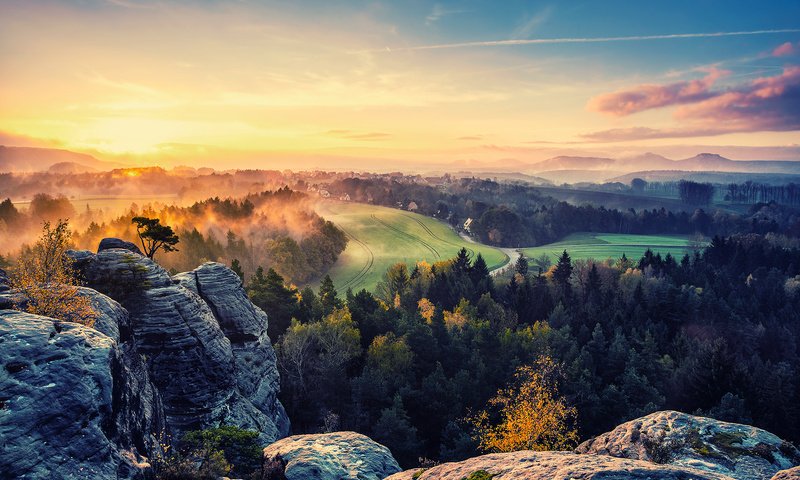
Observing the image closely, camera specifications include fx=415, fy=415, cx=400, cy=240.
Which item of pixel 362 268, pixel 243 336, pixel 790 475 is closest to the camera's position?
pixel 790 475

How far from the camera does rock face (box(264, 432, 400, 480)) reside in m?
21.6

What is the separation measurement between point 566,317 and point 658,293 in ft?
96.8

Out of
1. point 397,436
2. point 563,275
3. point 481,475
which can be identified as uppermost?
point 481,475

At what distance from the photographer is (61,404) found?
1409 centimetres

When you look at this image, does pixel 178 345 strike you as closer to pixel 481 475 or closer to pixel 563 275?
pixel 481 475

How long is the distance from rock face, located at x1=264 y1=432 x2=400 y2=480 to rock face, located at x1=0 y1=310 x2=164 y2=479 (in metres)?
7.73

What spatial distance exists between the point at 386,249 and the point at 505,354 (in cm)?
10759

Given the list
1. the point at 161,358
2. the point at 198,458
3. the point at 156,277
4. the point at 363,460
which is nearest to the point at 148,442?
the point at 198,458

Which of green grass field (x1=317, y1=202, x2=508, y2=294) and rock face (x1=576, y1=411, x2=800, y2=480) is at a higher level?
rock face (x1=576, y1=411, x2=800, y2=480)

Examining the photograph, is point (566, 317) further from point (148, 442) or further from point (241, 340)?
point (148, 442)

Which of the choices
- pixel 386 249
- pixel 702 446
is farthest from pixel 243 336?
pixel 386 249

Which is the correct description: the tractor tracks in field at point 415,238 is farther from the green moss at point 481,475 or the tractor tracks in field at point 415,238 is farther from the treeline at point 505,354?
the green moss at point 481,475

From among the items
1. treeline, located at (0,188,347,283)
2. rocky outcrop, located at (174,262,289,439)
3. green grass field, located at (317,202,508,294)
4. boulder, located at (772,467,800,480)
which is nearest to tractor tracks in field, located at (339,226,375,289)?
green grass field, located at (317,202,508,294)

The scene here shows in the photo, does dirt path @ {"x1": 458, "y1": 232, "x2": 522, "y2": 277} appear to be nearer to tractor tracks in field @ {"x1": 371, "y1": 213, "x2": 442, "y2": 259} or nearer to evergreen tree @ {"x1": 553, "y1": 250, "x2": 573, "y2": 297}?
tractor tracks in field @ {"x1": 371, "y1": 213, "x2": 442, "y2": 259}
